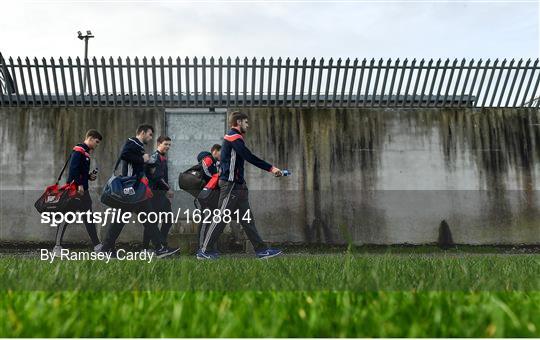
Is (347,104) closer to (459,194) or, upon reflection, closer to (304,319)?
(459,194)

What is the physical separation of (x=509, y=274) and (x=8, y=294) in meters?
2.93

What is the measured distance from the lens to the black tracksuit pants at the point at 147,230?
691cm

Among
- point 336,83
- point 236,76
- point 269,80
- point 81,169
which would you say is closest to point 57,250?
point 81,169

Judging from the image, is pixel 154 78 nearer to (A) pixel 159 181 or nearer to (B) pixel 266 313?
(A) pixel 159 181

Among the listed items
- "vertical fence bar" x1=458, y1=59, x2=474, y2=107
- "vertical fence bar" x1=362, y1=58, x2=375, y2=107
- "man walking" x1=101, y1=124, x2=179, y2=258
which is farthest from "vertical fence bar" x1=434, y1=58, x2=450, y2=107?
"man walking" x1=101, y1=124, x2=179, y2=258

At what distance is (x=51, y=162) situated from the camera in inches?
407

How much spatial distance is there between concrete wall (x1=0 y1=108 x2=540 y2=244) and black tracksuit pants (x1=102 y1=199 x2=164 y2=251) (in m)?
2.92

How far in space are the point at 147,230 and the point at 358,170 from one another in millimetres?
4695

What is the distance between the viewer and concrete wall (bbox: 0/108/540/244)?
402 inches

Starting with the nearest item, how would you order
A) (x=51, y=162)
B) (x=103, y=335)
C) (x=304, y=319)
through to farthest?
(x=103, y=335)
(x=304, y=319)
(x=51, y=162)

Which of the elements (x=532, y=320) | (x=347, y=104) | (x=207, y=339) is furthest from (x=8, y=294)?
(x=347, y=104)

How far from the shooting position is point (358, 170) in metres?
10.5

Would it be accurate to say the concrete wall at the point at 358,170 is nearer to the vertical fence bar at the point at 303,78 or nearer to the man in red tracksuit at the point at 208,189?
the vertical fence bar at the point at 303,78

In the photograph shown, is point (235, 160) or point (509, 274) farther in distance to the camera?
point (235, 160)
